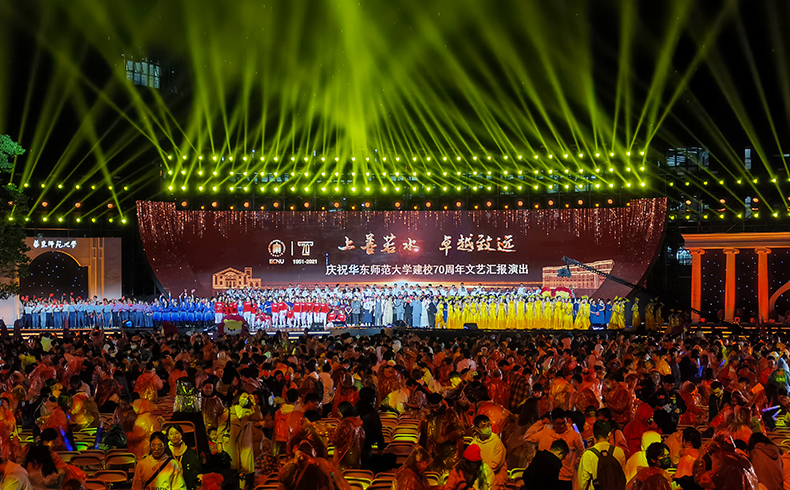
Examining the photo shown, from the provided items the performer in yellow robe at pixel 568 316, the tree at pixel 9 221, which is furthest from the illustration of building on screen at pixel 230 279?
the performer in yellow robe at pixel 568 316

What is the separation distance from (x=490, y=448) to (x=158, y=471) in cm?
244

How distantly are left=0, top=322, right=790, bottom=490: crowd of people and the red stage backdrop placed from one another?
44.9 feet

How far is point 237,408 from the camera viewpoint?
7.14 meters

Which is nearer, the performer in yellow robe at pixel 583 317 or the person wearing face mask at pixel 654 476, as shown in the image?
the person wearing face mask at pixel 654 476

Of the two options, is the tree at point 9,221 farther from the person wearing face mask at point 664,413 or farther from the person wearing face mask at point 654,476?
the person wearing face mask at point 654,476

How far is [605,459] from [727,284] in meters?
20.9

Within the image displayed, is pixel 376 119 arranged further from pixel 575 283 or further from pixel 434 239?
pixel 575 283

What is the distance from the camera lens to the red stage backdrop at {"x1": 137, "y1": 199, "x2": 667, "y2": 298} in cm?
2622

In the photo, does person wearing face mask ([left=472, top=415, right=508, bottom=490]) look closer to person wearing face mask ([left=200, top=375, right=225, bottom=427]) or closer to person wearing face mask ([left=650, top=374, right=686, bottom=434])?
person wearing face mask ([left=650, top=374, right=686, bottom=434])

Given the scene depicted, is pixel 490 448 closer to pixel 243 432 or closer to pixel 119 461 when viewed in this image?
pixel 243 432

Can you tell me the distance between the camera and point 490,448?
5926 millimetres

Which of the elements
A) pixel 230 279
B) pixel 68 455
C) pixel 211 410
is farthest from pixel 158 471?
pixel 230 279

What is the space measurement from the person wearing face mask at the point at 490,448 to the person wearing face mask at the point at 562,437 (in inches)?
18.2

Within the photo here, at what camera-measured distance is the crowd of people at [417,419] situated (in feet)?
17.3
